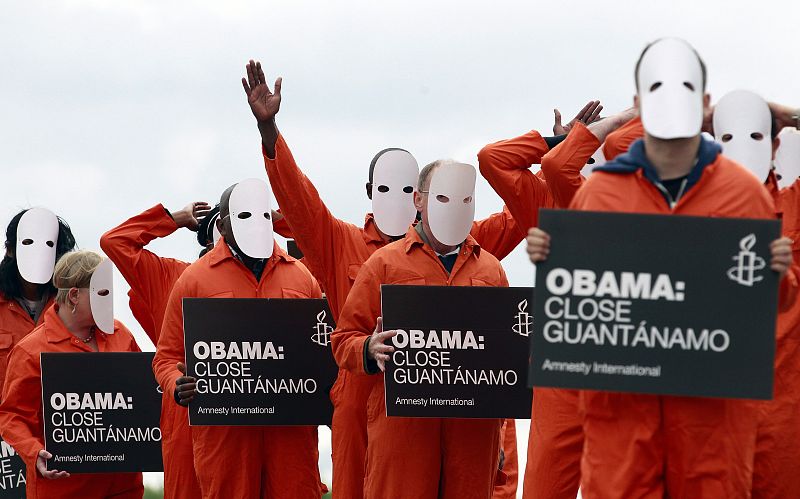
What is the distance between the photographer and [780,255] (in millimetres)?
5645

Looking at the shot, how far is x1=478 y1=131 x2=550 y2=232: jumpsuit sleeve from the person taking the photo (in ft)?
27.1

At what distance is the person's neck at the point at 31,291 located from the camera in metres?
11.1

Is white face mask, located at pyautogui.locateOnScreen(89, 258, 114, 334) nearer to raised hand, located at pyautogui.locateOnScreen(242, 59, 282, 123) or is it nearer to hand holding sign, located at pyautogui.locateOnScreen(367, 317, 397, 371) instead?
raised hand, located at pyautogui.locateOnScreen(242, 59, 282, 123)

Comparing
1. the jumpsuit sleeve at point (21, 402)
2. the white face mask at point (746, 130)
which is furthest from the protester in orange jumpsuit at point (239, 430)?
the white face mask at point (746, 130)

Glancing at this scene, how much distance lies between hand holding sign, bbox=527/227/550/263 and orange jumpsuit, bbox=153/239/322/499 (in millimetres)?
3467

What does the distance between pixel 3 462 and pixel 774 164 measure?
610cm

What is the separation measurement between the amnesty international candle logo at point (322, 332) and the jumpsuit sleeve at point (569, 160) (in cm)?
187

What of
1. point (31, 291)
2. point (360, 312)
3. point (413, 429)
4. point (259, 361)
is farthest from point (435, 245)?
point (31, 291)

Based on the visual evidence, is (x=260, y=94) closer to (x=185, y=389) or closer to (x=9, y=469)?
(x=185, y=389)

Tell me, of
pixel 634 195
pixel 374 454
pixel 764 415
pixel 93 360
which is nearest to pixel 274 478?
pixel 374 454

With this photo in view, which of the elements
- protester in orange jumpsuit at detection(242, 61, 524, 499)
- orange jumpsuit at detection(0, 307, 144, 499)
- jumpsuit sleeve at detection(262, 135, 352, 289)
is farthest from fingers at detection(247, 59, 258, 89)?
orange jumpsuit at detection(0, 307, 144, 499)

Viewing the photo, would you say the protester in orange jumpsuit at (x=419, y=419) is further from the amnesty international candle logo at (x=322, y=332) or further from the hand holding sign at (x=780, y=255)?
→ the hand holding sign at (x=780, y=255)

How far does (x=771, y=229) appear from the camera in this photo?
18.5 feet

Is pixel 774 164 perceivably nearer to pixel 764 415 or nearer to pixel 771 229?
pixel 764 415
